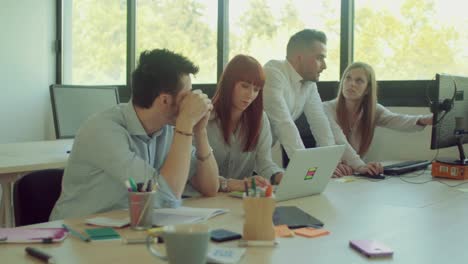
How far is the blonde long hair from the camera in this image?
3.21m

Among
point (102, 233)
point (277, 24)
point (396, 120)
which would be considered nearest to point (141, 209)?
point (102, 233)

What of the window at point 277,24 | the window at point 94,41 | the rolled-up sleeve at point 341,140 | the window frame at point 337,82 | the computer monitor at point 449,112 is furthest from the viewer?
the window at point 94,41

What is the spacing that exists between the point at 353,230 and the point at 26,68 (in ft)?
14.8

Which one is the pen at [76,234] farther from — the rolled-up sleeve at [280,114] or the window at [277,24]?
the window at [277,24]

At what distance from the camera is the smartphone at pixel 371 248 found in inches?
46.5

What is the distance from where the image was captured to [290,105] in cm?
302

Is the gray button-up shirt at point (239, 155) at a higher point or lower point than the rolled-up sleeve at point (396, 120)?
lower

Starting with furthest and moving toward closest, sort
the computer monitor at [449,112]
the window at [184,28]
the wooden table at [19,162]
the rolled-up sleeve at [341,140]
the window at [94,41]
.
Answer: the window at [94,41] → the window at [184,28] → the rolled-up sleeve at [341,140] → the wooden table at [19,162] → the computer monitor at [449,112]

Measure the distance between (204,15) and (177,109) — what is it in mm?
2761

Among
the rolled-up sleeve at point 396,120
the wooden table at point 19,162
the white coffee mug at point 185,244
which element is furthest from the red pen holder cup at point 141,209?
the rolled-up sleeve at point 396,120

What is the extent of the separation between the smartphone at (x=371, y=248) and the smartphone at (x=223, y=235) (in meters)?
0.28

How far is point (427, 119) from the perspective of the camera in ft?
10.3

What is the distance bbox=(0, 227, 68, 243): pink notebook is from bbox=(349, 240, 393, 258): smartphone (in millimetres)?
698

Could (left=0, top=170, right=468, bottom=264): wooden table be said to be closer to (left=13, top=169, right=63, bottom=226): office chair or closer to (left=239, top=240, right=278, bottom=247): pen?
(left=239, top=240, right=278, bottom=247): pen
